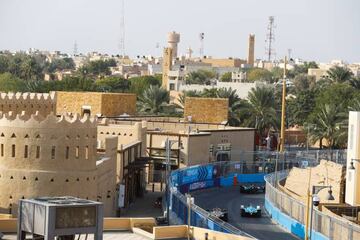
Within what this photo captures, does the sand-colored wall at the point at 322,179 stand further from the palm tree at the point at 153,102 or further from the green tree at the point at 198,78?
the green tree at the point at 198,78

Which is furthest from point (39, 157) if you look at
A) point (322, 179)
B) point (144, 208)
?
point (322, 179)

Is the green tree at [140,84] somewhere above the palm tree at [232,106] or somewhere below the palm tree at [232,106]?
above

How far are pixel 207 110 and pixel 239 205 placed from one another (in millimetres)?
18723

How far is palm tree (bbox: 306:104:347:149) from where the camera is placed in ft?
233

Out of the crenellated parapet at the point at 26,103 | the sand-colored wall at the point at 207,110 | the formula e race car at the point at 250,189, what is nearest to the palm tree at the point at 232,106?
the sand-colored wall at the point at 207,110

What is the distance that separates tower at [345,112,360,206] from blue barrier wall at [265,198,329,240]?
3.15 metres

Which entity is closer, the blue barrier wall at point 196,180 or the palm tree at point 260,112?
the blue barrier wall at point 196,180

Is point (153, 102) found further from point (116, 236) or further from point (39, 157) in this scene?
point (116, 236)

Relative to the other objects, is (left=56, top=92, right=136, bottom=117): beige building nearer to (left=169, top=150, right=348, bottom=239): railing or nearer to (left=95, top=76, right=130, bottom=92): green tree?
(left=169, top=150, right=348, bottom=239): railing

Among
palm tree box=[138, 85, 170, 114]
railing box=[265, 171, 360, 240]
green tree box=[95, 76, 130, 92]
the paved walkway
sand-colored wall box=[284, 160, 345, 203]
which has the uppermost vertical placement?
green tree box=[95, 76, 130, 92]

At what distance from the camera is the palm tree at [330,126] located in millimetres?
71169

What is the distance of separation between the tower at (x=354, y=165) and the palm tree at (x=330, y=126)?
83.1ft

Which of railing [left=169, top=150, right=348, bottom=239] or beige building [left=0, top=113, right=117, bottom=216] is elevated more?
beige building [left=0, top=113, right=117, bottom=216]

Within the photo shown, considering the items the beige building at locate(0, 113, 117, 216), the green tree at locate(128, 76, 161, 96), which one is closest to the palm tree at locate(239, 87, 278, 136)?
Result: the green tree at locate(128, 76, 161, 96)
